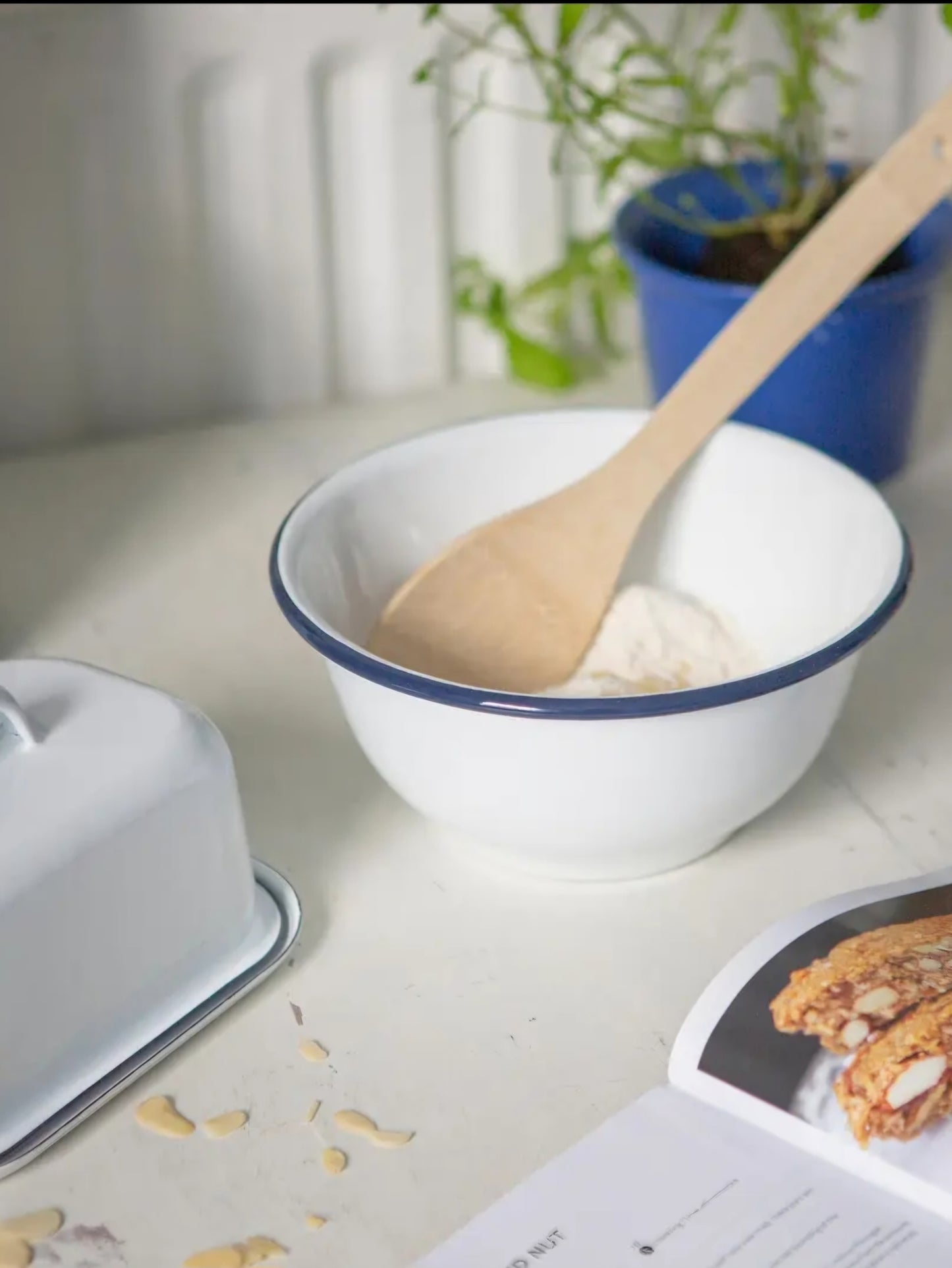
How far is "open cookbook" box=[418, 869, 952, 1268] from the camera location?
1.45ft

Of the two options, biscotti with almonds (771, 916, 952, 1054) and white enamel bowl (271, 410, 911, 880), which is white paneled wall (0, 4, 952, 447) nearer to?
white enamel bowl (271, 410, 911, 880)

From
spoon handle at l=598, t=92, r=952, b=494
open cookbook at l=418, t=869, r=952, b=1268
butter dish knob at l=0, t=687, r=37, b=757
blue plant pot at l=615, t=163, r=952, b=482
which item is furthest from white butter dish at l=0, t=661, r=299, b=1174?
blue plant pot at l=615, t=163, r=952, b=482

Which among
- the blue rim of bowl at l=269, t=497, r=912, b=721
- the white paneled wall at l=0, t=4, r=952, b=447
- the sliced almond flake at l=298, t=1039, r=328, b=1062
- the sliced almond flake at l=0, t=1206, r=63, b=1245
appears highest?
the white paneled wall at l=0, t=4, r=952, b=447

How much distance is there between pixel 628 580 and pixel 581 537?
0.19ft

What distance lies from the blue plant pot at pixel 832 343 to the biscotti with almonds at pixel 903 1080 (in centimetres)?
43

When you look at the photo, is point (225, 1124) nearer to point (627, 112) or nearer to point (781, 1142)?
point (781, 1142)

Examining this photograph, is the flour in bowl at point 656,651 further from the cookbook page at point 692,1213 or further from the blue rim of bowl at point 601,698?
the cookbook page at point 692,1213

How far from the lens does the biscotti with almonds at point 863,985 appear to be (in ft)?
1.65

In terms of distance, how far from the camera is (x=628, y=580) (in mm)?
729

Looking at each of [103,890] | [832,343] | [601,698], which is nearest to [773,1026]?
[601,698]

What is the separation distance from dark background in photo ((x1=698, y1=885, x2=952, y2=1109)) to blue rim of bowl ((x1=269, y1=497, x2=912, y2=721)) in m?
0.09

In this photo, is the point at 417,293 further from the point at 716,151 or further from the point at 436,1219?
the point at 436,1219

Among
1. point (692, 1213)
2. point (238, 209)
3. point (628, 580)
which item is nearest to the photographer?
point (692, 1213)

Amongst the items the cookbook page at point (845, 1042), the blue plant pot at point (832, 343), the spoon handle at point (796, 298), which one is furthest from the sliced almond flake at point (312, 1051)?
the blue plant pot at point (832, 343)
